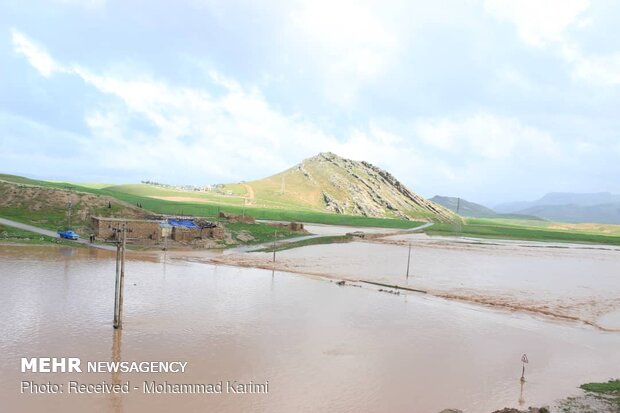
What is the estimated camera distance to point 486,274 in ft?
171

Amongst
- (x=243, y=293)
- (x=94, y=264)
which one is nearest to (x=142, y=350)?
(x=243, y=293)

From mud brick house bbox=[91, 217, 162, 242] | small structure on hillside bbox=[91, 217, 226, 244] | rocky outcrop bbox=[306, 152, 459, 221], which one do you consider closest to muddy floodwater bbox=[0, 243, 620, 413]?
mud brick house bbox=[91, 217, 162, 242]

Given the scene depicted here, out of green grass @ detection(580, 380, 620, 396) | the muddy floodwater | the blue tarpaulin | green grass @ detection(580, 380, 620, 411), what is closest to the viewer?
the muddy floodwater

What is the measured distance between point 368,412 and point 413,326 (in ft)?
39.1

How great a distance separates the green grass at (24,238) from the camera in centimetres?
4603

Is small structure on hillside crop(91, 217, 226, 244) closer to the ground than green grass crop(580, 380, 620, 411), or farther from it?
farther from it

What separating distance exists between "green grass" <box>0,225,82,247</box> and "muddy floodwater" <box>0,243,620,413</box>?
986cm

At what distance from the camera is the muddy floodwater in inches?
668

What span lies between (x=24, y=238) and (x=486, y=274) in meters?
48.7

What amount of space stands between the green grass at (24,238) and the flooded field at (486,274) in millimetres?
17008

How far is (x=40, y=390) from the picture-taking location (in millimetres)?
15891

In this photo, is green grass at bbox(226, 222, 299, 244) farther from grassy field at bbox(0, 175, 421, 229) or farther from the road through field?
grassy field at bbox(0, 175, 421, 229)

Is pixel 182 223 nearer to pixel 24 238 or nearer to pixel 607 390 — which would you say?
pixel 24 238

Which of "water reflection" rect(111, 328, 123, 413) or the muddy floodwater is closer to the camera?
"water reflection" rect(111, 328, 123, 413)
